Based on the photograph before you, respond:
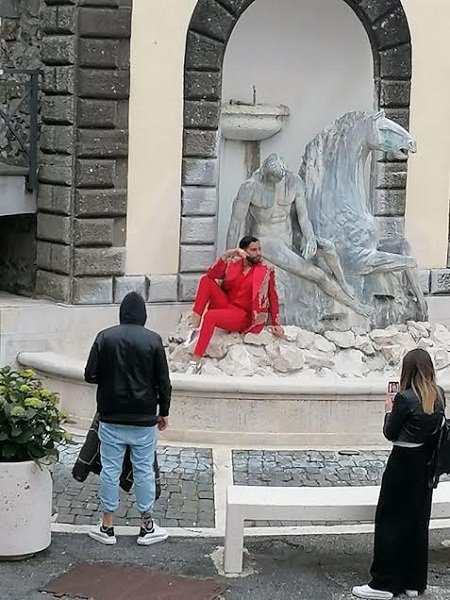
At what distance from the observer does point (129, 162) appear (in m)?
11.7

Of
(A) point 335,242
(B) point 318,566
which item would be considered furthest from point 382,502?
(A) point 335,242

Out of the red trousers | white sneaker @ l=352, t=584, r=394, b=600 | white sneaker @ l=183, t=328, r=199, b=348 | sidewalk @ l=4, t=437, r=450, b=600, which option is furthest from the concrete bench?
white sneaker @ l=183, t=328, r=199, b=348

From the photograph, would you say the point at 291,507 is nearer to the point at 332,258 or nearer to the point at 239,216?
the point at 332,258

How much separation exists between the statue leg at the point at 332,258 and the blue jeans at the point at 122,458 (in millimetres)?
4328

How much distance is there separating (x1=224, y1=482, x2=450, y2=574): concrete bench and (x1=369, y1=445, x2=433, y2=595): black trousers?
38 centimetres

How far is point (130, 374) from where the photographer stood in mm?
7426

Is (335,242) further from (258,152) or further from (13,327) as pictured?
(13,327)

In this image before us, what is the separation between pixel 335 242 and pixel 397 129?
46.9 inches

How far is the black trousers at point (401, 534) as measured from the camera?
6.95 metres

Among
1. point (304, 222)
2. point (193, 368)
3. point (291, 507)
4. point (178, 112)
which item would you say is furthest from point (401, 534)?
point (178, 112)

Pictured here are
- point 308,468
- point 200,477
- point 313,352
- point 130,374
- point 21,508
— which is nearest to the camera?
point 21,508

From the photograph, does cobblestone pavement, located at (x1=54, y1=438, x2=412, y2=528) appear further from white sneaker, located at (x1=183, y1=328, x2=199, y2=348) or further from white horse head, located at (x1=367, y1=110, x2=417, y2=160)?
white horse head, located at (x1=367, y1=110, x2=417, y2=160)

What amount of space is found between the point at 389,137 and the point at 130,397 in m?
5.19

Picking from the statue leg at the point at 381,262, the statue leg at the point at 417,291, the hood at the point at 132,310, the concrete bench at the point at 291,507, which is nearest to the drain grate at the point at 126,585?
the concrete bench at the point at 291,507
